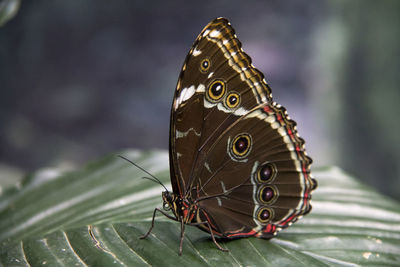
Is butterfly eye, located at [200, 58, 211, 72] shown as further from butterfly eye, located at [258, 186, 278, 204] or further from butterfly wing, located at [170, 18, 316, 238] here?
butterfly eye, located at [258, 186, 278, 204]

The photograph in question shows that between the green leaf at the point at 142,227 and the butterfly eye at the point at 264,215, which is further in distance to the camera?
the butterfly eye at the point at 264,215

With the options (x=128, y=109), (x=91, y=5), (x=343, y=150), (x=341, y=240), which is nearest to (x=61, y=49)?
(x=91, y=5)

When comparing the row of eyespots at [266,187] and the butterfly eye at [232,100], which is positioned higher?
the butterfly eye at [232,100]

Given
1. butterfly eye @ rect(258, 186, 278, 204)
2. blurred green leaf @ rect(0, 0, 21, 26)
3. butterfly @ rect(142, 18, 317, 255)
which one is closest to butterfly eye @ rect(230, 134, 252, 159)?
butterfly @ rect(142, 18, 317, 255)

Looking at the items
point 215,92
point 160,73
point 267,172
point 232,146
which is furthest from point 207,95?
point 160,73

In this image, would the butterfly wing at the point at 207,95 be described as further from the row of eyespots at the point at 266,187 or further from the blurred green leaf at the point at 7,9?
the blurred green leaf at the point at 7,9

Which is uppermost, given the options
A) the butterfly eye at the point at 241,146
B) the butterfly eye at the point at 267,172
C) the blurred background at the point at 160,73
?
the blurred background at the point at 160,73

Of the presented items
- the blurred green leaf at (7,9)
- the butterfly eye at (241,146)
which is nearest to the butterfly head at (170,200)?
the butterfly eye at (241,146)
